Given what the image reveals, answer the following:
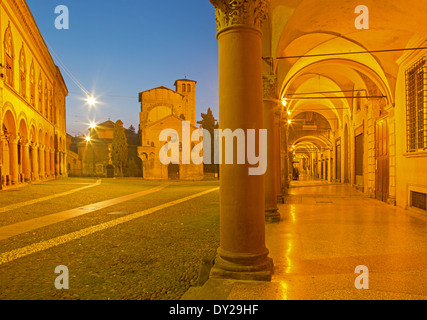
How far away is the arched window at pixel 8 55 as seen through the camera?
1730 centimetres

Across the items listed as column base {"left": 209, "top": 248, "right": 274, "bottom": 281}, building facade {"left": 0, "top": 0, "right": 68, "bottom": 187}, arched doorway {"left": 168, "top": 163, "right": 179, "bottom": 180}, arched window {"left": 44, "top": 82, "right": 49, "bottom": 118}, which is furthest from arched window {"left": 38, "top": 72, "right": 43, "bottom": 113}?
column base {"left": 209, "top": 248, "right": 274, "bottom": 281}

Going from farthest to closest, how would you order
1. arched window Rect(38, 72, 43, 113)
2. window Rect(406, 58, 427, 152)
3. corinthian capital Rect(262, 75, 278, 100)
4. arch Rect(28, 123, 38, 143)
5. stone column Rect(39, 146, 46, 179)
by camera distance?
arched window Rect(38, 72, 43, 113)
stone column Rect(39, 146, 46, 179)
arch Rect(28, 123, 38, 143)
window Rect(406, 58, 427, 152)
corinthian capital Rect(262, 75, 278, 100)

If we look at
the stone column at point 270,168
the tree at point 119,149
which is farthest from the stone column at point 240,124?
the tree at point 119,149

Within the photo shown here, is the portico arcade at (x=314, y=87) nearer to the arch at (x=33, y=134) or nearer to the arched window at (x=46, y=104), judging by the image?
the arch at (x=33, y=134)

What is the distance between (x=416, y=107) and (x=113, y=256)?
9341 millimetres

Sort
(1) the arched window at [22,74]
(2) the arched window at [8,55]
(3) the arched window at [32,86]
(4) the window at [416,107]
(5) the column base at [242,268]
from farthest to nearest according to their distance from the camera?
1. (3) the arched window at [32,86]
2. (1) the arched window at [22,74]
3. (2) the arched window at [8,55]
4. (4) the window at [416,107]
5. (5) the column base at [242,268]

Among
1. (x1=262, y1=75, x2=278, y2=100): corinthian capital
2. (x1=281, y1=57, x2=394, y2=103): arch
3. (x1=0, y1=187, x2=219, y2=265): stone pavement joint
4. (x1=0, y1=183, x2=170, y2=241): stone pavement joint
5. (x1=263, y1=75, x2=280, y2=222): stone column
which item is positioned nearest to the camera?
(x1=0, y1=187, x2=219, y2=265): stone pavement joint

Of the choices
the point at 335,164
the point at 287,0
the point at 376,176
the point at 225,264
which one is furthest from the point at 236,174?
the point at 335,164

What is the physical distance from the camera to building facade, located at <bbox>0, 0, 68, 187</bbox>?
17141 mm

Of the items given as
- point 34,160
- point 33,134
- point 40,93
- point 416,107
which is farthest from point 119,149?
point 416,107

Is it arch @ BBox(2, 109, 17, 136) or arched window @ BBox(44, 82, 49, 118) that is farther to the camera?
arched window @ BBox(44, 82, 49, 118)

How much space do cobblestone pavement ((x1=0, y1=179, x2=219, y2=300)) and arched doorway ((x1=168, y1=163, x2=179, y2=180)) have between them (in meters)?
32.7

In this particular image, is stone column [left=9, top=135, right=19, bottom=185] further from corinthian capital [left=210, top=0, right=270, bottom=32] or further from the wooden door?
the wooden door

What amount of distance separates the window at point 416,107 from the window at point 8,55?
18.5 metres
